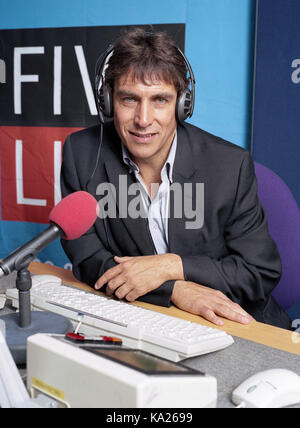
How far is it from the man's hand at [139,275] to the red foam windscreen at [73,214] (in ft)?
1.05

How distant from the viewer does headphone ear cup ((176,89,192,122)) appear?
1251 millimetres

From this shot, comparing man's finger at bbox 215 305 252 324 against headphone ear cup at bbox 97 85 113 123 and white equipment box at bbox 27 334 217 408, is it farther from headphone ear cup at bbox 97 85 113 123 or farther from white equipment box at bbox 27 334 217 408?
headphone ear cup at bbox 97 85 113 123

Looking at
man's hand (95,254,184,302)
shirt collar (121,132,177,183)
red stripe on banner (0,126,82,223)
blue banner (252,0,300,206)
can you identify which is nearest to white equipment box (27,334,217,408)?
man's hand (95,254,184,302)

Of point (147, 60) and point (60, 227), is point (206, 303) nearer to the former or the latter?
point (60, 227)

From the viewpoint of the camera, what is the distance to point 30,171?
2.32 metres

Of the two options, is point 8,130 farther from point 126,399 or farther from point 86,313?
point 126,399

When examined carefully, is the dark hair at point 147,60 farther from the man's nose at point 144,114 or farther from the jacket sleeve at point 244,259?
the jacket sleeve at point 244,259

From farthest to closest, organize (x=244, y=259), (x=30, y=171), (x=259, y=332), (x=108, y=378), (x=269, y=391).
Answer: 1. (x=30, y=171)
2. (x=244, y=259)
3. (x=259, y=332)
4. (x=269, y=391)
5. (x=108, y=378)

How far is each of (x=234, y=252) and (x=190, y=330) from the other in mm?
476

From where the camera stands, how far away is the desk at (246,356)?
692 millimetres

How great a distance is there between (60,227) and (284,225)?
84 centimetres

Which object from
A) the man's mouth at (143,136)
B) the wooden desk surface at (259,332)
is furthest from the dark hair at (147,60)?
the wooden desk surface at (259,332)

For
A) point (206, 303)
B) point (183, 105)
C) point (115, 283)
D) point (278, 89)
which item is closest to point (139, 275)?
point (115, 283)

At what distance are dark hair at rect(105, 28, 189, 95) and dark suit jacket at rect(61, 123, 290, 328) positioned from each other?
7.8 inches
